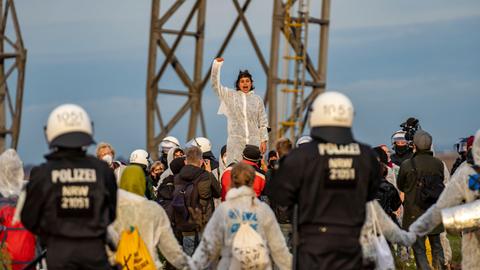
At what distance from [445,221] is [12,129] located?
27541mm

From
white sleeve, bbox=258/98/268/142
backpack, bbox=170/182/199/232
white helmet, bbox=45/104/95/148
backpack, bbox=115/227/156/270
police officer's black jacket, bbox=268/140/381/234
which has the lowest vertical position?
backpack, bbox=170/182/199/232

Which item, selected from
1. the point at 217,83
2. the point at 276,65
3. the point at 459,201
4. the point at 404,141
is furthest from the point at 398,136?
the point at 276,65

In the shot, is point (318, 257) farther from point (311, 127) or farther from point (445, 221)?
point (445, 221)

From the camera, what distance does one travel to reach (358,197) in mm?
10039

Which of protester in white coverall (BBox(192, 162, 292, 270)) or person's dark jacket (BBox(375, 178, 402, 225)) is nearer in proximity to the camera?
protester in white coverall (BBox(192, 162, 292, 270))

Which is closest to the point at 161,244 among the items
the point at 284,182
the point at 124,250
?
the point at 124,250

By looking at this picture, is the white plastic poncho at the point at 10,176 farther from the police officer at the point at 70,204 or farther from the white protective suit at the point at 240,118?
the white protective suit at the point at 240,118

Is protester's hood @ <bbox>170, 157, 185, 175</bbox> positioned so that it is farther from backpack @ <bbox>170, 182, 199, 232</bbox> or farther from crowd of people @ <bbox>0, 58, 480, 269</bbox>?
backpack @ <bbox>170, 182, 199, 232</bbox>

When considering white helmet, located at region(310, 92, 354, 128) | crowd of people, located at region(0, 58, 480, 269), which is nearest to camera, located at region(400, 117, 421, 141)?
crowd of people, located at region(0, 58, 480, 269)

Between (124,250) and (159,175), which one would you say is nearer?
(124,250)

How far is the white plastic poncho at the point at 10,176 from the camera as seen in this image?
43.1 ft

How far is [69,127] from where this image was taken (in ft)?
32.3

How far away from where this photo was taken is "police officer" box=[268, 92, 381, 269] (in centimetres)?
992

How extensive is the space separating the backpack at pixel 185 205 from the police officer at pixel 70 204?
5979 mm
